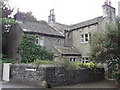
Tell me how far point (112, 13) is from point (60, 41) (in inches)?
384

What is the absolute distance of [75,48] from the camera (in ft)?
92.5

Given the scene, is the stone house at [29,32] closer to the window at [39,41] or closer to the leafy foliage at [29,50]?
the window at [39,41]

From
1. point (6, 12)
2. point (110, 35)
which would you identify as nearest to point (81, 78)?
point (110, 35)

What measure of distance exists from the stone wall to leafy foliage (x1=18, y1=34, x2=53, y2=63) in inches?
266

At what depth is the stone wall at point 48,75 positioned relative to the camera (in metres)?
13.6

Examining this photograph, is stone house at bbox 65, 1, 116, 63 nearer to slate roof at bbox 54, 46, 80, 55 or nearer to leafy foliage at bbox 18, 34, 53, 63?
slate roof at bbox 54, 46, 80, 55

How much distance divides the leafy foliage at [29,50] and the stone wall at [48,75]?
6765 millimetres

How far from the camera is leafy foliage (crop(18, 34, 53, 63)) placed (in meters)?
23.2

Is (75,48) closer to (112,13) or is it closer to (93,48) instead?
(112,13)

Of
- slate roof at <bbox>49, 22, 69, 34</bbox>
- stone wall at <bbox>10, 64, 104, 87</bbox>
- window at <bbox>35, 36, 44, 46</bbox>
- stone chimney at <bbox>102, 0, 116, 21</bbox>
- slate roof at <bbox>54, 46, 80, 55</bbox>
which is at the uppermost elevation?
stone chimney at <bbox>102, 0, 116, 21</bbox>

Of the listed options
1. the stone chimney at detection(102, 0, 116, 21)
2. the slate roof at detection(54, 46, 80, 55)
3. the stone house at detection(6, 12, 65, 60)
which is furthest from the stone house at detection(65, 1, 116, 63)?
the stone house at detection(6, 12, 65, 60)

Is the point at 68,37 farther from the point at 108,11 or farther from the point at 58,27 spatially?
the point at 108,11

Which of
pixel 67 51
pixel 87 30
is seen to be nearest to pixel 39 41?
pixel 67 51

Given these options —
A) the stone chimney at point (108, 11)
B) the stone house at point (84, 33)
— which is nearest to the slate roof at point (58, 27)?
the stone house at point (84, 33)
